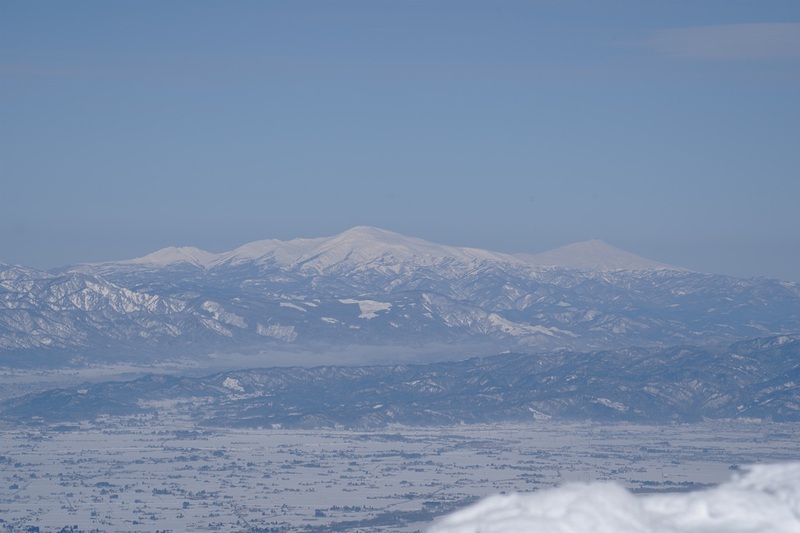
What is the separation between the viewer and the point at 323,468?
117 meters

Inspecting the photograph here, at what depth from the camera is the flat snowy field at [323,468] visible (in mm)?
89938

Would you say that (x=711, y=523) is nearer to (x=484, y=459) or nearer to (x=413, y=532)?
(x=413, y=532)

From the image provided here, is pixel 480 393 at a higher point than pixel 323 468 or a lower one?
higher

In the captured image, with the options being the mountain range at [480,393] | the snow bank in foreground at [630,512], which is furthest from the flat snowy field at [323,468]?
the snow bank in foreground at [630,512]

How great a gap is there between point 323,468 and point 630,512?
104 meters

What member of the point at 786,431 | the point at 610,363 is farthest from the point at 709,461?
the point at 610,363

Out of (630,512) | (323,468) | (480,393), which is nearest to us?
(630,512)

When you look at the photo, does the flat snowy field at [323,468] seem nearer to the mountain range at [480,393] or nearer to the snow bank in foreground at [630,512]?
the mountain range at [480,393]

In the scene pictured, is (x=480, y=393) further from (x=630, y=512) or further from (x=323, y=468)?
(x=630, y=512)

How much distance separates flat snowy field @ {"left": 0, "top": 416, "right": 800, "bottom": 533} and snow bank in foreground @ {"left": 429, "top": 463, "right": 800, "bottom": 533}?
54690mm

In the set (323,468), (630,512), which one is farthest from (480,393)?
(630,512)

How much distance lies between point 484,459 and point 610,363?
225 feet

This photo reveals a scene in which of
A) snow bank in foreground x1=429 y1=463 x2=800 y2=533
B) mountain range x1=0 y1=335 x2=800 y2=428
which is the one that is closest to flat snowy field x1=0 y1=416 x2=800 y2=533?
mountain range x1=0 y1=335 x2=800 y2=428

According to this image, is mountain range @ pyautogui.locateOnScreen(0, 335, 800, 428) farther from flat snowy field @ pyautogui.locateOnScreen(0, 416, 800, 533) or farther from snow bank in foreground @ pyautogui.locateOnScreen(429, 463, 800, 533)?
snow bank in foreground @ pyautogui.locateOnScreen(429, 463, 800, 533)
